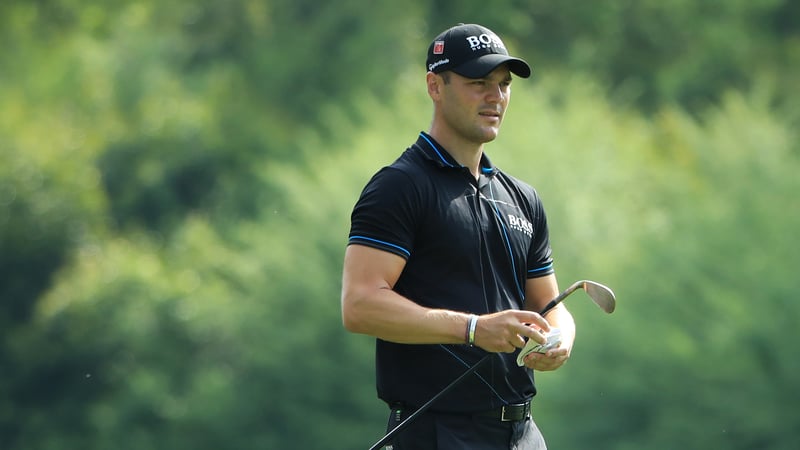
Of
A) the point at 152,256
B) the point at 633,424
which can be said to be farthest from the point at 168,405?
the point at 633,424

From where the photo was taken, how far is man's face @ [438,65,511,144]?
4.48 meters

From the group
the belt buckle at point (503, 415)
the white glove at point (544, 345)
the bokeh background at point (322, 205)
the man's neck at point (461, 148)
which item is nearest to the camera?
the white glove at point (544, 345)

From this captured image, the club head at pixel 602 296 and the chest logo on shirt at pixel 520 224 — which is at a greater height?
the chest logo on shirt at pixel 520 224

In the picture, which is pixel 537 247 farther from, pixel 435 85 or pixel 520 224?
pixel 435 85

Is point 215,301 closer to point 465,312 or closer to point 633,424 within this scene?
point 633,424

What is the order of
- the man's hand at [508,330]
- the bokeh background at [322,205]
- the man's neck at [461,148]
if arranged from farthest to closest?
the bokeh background at [322,205] < the man's neck at [461,148] < the man's hand at [508,330]

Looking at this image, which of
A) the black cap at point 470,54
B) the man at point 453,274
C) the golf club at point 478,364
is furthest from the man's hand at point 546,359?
the black cap at point 470,54

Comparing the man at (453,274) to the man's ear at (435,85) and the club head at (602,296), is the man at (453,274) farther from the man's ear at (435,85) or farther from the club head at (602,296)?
the club head at (602,296)

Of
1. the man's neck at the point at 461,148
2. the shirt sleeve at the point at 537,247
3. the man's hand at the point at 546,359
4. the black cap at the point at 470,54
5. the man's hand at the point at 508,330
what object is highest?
the black cap at the point at 470,54

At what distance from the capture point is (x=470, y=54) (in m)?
4.48

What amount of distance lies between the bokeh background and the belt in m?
22.0

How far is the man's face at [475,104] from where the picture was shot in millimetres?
4484

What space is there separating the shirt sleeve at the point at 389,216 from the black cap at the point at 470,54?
0.39 m

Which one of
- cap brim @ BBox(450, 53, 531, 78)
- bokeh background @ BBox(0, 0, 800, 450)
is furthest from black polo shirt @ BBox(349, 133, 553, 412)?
bokeh background @ BBox(0, 0, 800, 450)
